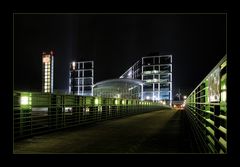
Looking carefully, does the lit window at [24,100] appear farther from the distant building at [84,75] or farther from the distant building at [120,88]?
the distant building at [84,75]

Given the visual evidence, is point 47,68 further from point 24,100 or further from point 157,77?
point 24,100

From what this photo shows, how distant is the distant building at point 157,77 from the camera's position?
128 meters

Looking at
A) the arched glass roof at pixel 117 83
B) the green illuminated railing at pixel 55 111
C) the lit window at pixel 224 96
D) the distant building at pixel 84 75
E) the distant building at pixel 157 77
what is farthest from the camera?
the distant building at pixel 157 77

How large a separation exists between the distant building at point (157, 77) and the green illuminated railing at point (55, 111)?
10381cm

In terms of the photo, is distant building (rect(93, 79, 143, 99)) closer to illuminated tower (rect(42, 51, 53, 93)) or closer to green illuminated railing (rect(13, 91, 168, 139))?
illuminated tower (rect(42, 51, 53, 93))

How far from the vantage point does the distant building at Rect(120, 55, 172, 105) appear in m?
128

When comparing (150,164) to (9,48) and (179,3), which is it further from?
(9,48)

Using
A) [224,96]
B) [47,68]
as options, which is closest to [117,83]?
[47,68]

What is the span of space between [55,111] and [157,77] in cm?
11648

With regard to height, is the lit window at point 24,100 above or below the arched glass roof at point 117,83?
below

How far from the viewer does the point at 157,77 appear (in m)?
129

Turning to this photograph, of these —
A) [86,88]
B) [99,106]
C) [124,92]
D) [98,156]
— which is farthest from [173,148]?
[86,88]

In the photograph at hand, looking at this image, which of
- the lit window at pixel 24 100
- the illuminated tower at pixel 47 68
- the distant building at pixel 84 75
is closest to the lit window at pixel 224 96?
the lit window at pixel 24 100

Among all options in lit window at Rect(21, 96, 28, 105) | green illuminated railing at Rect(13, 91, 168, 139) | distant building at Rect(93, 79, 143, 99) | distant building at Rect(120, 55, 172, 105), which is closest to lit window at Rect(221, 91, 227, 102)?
green illuminated railing at Rect(13, 91, 168, 139)
